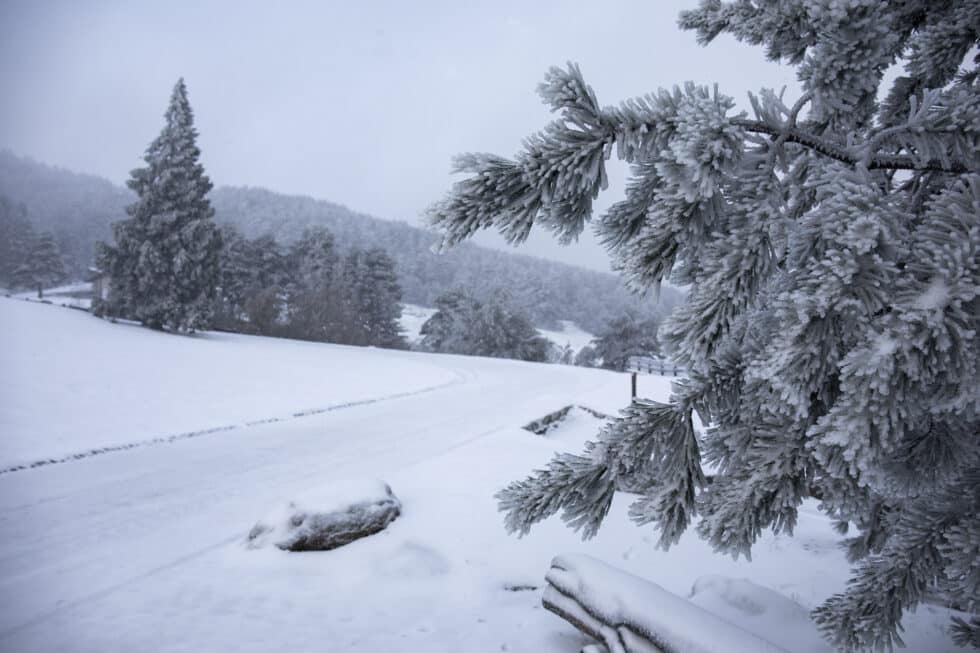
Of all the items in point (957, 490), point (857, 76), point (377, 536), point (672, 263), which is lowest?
point (377, 536)

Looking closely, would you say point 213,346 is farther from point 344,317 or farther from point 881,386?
point 881,386

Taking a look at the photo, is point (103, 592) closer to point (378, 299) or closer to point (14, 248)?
point (378, 299)

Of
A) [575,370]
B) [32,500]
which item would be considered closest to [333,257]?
[575,370]

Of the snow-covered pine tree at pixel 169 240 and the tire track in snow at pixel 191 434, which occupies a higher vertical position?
the snow-covered pine tree at pixel 169 240

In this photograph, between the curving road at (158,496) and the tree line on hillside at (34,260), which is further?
the tree line on hillside at (34,260)

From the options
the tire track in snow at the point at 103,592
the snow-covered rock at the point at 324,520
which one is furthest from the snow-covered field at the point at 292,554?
the snow-covered rock at the point at 324,520

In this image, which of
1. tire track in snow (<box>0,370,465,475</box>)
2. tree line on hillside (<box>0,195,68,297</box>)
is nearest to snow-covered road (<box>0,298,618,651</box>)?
tire track in snow (<box>0,370,465,475</box>)

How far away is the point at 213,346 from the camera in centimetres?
2391

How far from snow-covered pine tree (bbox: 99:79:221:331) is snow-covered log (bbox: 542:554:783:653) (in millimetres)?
28076

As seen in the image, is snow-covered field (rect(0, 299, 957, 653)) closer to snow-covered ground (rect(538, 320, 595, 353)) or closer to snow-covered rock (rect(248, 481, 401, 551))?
snow-covered rock (rect(248, 481, 401, 551))

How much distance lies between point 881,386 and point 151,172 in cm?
3256

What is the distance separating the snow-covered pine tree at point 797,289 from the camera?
1.06 meters

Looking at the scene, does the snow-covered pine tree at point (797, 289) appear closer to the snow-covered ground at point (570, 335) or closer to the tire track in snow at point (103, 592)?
the tire track in snow at point (103, 592)

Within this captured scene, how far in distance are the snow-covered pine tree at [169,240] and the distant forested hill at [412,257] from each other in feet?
72.0
